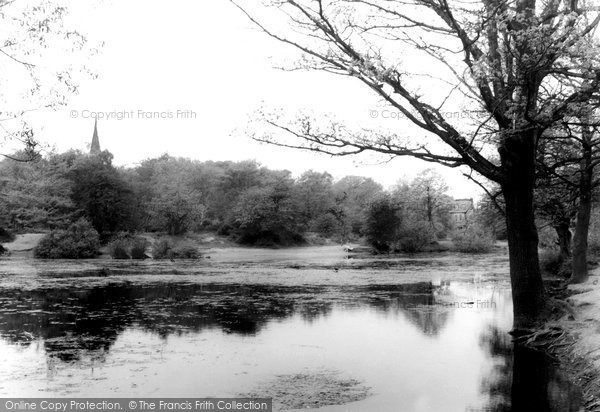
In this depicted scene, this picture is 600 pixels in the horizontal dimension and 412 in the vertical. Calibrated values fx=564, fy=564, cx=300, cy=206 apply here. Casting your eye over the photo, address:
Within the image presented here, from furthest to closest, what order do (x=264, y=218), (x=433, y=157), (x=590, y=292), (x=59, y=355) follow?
1. (x=264, y=218)
2. (x=590, y=292)
3. (x=433, y=157)
4. (x=59, y=355)

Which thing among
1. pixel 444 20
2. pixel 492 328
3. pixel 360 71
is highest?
pixel 444 20

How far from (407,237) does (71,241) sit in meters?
36.4

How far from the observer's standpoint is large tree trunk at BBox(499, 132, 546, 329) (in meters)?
12.0

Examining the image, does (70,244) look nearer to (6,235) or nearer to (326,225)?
(6,235)

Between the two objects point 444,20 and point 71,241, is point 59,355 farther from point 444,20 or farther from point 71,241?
point 71,241

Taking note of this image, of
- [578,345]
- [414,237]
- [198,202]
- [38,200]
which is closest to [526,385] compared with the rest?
[578,345]

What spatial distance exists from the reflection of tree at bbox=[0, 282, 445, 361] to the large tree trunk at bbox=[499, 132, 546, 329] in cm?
220

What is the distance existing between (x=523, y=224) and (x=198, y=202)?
66.4 m

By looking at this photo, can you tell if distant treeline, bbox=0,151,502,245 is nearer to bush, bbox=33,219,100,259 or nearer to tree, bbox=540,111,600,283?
bush, bbox=33,219,100,259

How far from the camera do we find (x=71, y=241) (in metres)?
45.2

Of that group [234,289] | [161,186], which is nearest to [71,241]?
[161,186]

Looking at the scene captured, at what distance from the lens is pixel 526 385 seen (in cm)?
822

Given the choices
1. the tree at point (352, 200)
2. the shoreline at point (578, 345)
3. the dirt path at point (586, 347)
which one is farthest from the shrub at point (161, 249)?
the shoreline at point (578, 345)

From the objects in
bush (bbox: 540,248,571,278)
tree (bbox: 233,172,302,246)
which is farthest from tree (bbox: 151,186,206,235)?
bush (bbox: 540,248,571,278)
